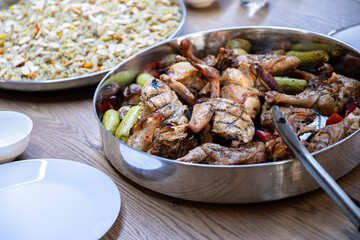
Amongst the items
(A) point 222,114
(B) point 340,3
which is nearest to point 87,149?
(A) point 222,114

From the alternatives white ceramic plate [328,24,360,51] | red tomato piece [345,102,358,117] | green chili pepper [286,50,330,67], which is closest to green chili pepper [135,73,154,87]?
green chili pepper [286,50,330,67]

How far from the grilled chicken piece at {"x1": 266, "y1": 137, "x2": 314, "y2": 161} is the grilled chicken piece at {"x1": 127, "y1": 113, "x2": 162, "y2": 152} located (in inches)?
15.4

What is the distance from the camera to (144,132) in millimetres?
1314

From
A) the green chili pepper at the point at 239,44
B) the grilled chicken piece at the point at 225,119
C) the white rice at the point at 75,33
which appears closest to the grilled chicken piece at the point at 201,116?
the grilled chicken piece at the point at 225,119

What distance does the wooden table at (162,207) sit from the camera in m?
1.16

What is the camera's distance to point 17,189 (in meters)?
1.31

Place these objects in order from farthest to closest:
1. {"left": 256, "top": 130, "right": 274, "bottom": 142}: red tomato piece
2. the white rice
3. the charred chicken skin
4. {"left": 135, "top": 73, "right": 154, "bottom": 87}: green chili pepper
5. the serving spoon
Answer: the white rice → {"left": 135, "top": 73, "right": 154, "bottom": 87}: green chili pepper → {"left": 256, "top": 130, "right": 274, "bottom": 142}: red tomato piece → the charred chicken skin → the serving spoon

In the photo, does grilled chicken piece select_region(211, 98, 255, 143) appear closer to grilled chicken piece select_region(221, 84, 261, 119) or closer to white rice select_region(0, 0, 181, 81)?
grilled chicken piece select_region(221, 84, 261, 119)

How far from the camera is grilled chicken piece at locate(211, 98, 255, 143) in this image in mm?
1308

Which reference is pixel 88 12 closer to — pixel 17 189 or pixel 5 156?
pixel 5 156

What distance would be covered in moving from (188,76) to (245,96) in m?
0.28

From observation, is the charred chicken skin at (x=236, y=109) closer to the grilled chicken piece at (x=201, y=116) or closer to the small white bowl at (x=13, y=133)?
the grilled chicken piece at (x=201, y=116)

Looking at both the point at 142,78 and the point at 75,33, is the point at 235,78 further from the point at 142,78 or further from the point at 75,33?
the point at 75,33

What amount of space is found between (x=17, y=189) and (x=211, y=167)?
70cm
